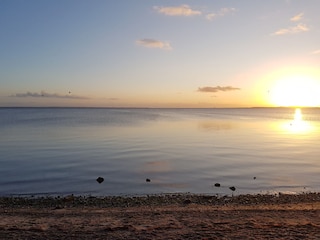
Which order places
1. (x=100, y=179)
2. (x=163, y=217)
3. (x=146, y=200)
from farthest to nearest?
(x=100, y=179), (x=146, y=200), (x=163, y=217)

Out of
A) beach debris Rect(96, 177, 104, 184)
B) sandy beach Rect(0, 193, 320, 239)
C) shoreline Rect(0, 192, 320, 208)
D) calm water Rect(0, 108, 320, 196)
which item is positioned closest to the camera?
sandy beach Rect(0, 193, 320, 239)

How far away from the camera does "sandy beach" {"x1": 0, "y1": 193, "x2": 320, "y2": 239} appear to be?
10547 mm

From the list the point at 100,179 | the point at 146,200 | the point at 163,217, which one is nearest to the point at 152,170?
the point at 100,179

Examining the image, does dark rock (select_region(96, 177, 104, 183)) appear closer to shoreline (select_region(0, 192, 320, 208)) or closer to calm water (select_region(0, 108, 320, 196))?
calm water (select_region(0, 108, 320, 196))

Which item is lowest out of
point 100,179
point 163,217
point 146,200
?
point 100,179

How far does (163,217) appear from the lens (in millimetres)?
12836

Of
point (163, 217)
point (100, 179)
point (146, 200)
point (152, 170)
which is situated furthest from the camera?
point (152, 170)

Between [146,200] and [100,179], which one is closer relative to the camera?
[146,200]

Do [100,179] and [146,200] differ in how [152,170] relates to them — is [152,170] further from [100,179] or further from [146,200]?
[146,200]

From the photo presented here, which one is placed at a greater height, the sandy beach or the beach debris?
the sandy beach

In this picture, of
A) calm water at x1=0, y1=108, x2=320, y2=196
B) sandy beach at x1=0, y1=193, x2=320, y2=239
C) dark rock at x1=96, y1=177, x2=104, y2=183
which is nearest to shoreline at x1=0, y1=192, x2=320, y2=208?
sandy beach at x1=0, y1=193, x2=320, y2=239

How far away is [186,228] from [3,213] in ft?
25.7

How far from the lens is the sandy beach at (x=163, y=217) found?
10.5 meters

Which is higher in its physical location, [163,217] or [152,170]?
[163,217]
